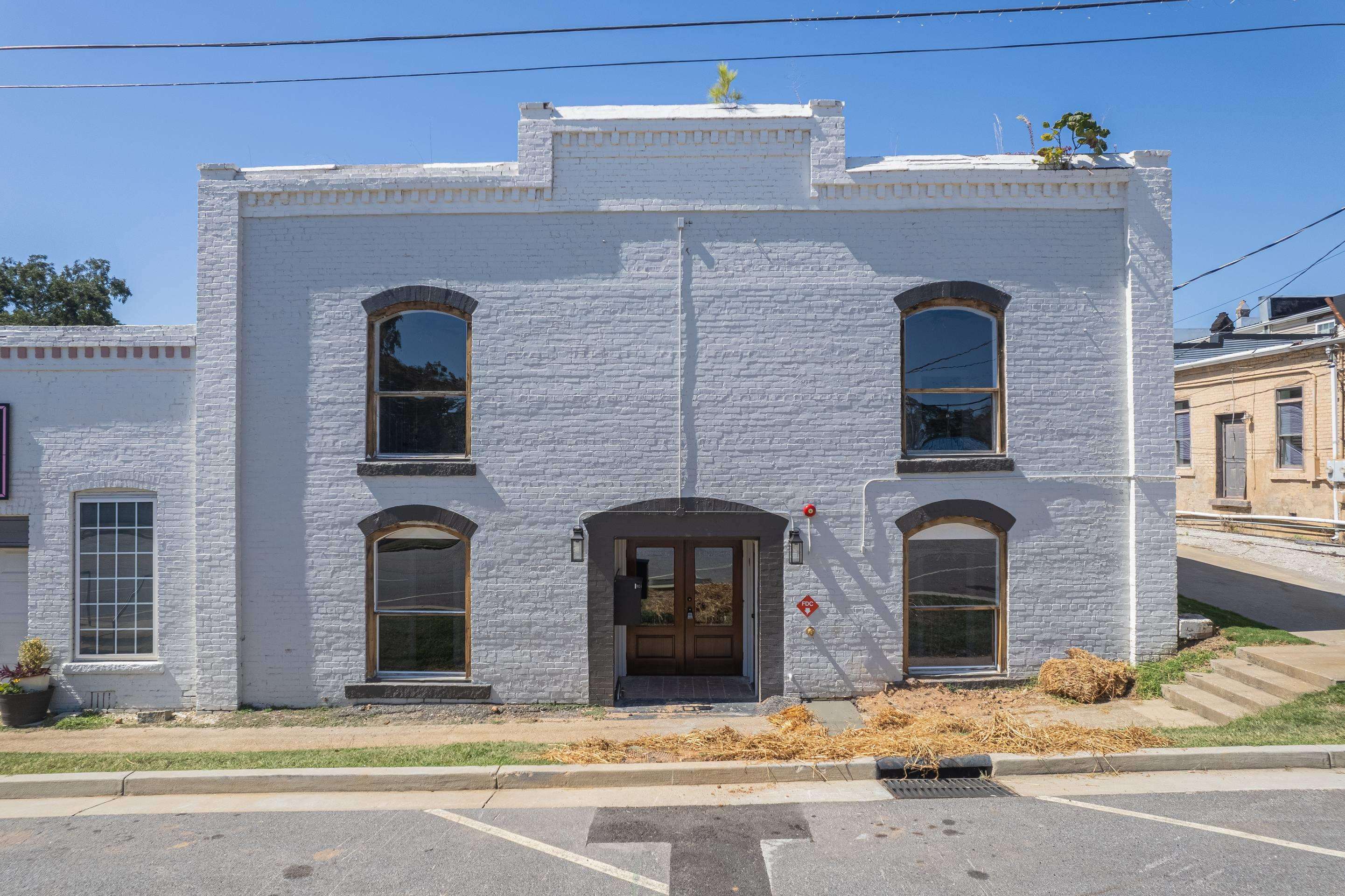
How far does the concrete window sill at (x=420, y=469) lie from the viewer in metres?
10.2

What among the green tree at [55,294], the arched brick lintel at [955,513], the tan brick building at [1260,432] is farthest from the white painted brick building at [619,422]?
the green tree at [55,294]

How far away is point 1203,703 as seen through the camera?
29.1ft

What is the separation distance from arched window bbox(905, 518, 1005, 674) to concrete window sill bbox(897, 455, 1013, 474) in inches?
27.5

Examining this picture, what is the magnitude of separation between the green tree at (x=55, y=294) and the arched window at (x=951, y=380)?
3152cm

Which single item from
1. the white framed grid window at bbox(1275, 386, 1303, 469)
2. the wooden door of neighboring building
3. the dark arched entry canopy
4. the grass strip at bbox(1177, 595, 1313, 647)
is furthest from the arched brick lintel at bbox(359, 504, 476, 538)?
the wooden door of neighboring building

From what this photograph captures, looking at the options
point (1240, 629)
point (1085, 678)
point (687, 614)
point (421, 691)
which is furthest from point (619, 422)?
point (1240, 629)

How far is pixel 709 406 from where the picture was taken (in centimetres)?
1022

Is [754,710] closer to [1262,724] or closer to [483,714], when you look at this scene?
[483,714]

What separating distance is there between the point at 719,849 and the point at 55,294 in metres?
36.2

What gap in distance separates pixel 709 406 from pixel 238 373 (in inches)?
242

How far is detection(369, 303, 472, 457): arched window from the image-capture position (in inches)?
413

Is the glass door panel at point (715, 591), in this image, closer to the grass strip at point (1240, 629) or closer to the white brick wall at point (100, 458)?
the grass strip at point (1240, 629)

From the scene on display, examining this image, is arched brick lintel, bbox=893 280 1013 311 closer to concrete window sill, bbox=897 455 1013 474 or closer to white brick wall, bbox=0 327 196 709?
concrete window sill, bbox=897 455 1013 474

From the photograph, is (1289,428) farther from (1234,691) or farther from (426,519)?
(426,519)
